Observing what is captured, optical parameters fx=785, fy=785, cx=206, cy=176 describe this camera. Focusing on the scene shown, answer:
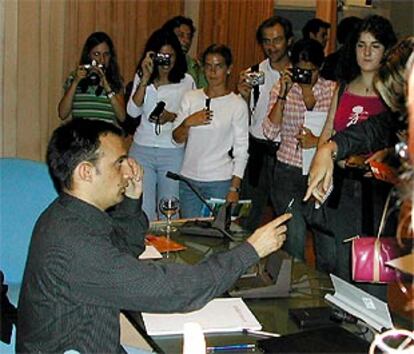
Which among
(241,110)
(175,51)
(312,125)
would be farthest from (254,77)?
(312,125)

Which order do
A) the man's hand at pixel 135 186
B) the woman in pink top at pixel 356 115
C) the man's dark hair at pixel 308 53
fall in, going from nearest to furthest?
the man's hand at pixel 135 186, the woman in pink top at pixel 356 115, the man's dark hair at pixel 308 53

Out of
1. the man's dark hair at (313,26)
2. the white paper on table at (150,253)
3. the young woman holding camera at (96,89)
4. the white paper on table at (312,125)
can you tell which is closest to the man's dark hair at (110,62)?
the young woman holding camera at (96,89)

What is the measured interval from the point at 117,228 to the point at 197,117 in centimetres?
153

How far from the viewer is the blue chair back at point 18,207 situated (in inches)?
102

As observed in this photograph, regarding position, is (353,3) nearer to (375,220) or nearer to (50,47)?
(50,47)

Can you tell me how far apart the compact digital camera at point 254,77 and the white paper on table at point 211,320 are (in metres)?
2.08

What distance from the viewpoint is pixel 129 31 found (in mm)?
5305

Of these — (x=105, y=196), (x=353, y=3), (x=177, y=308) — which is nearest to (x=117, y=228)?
(x=105, y=196)

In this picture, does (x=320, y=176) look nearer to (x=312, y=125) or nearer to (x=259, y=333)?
Result: (x=259, y=333)

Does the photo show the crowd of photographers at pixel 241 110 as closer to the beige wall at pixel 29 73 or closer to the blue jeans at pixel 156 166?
the blue jeans at pixel 156 166

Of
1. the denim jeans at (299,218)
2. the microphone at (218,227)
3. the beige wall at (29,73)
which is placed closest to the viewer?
the microphone at (218,227)

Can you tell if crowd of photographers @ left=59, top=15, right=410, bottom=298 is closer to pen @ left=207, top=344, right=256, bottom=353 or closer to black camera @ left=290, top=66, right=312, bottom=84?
black camera @ left=290, top=66, right=312, bottom=84

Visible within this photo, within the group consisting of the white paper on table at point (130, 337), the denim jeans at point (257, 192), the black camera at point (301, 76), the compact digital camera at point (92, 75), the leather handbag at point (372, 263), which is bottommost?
the white paper on table at point (130, 337)

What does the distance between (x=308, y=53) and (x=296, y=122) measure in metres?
0.34
